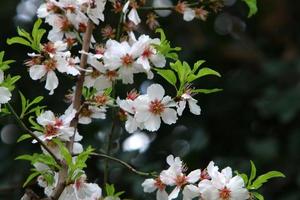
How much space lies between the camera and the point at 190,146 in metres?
2.09

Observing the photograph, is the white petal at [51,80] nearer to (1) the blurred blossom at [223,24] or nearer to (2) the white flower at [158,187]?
(2) the white flower at [158,187]

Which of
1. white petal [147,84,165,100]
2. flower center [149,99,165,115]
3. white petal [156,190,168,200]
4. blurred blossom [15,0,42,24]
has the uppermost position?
white petal [147,84,165,100]

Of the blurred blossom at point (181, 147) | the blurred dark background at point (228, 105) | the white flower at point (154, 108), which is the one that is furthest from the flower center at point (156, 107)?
the blurred blossom at point (181, 147)

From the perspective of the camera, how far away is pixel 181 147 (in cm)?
194

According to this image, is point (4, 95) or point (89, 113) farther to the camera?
point (89, 113)

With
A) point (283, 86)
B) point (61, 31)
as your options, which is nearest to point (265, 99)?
point (283, 86)

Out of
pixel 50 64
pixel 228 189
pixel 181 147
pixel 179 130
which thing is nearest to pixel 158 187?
pixel 228 189

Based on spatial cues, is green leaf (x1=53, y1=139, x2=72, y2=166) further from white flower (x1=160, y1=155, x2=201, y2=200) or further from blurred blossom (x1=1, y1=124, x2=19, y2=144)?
blurred blossom (x1=1, y1=124, x2=19, y2=144)

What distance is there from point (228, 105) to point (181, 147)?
57cm

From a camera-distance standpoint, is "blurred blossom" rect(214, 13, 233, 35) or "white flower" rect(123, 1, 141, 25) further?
"blurred blossom" rect(214, 13, 233, 35)

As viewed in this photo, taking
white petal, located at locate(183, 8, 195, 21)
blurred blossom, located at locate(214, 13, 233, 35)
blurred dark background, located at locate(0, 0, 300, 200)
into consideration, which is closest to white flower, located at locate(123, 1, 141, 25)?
white petal, located at locate(183, 8, 195, 21)

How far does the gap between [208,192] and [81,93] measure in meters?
0.22

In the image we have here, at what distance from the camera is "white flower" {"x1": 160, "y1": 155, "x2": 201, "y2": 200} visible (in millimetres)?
948

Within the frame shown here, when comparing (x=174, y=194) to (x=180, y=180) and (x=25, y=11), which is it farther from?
(x=25, y=11)
